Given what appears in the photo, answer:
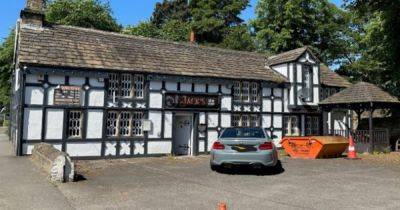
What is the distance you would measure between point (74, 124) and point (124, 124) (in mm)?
2314

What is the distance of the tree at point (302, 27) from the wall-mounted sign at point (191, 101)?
19620 mm

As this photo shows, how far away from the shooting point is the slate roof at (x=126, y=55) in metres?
18.3

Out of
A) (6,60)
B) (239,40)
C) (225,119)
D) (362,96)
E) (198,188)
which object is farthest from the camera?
(239,40)

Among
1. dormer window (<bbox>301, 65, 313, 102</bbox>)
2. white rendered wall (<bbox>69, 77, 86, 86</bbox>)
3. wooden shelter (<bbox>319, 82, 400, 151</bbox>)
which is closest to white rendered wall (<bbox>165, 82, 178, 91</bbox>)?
Answer: white rendered wall (<bbox>69, 77, 86, 86</bbox>)

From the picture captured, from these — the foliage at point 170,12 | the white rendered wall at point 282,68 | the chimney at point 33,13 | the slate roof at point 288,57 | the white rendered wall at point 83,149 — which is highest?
the foliage at point 170,12

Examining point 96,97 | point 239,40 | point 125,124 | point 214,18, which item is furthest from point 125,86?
point 214,18

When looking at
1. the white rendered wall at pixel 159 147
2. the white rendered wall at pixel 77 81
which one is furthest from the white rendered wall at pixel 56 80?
the white rendered wall at pixel 159 147

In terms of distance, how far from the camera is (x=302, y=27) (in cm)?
4069

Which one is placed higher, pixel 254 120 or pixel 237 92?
pixel 237 92

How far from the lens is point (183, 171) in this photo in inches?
571

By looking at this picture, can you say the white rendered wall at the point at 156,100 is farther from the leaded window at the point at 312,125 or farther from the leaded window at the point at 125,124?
the leaded window at the point at 312,125

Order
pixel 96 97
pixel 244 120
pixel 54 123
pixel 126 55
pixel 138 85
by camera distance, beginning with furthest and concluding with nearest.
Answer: pixel 244 120
pixel 126 55
pixel 138 85
pixel 96 97
pixel 54 123

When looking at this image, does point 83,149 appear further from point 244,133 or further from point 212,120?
point 244,133

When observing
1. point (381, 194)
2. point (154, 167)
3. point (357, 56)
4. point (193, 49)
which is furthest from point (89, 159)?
point (357, 56)
